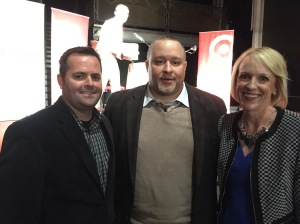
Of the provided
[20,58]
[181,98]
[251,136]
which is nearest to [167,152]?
[181,98]

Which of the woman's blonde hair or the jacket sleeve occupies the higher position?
the woman's blonde hair

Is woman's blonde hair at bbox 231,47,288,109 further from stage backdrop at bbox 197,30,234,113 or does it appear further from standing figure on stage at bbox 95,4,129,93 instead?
stage backdrop at bbox 197,30,234,113

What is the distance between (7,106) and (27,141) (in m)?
1.75

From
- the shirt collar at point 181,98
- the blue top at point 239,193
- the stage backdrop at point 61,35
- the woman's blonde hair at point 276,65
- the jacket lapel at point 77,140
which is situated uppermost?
the stage backdrop at point 61,35

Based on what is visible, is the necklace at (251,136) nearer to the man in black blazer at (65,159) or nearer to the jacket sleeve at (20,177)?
the man in black blazer at (65,159)

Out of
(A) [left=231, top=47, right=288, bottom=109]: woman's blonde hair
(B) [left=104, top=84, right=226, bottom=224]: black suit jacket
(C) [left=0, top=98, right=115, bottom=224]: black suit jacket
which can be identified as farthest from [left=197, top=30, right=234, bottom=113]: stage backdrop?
(C) [left=0, top=98, right=115, bottom=224]: black suit jacket

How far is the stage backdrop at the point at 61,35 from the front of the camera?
3.66m

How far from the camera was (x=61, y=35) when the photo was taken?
3.72 m

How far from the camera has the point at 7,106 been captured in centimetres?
303

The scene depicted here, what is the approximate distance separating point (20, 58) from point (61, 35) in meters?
0.78

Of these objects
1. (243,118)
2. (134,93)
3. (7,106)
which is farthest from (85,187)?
(7,106)

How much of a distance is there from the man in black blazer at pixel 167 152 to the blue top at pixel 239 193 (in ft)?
0.68

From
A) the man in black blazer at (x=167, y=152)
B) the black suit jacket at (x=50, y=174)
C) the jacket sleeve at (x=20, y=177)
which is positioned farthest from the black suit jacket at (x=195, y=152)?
the jacket sleeve at (x=20, y=177)

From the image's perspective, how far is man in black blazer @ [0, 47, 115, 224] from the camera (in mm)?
1437
